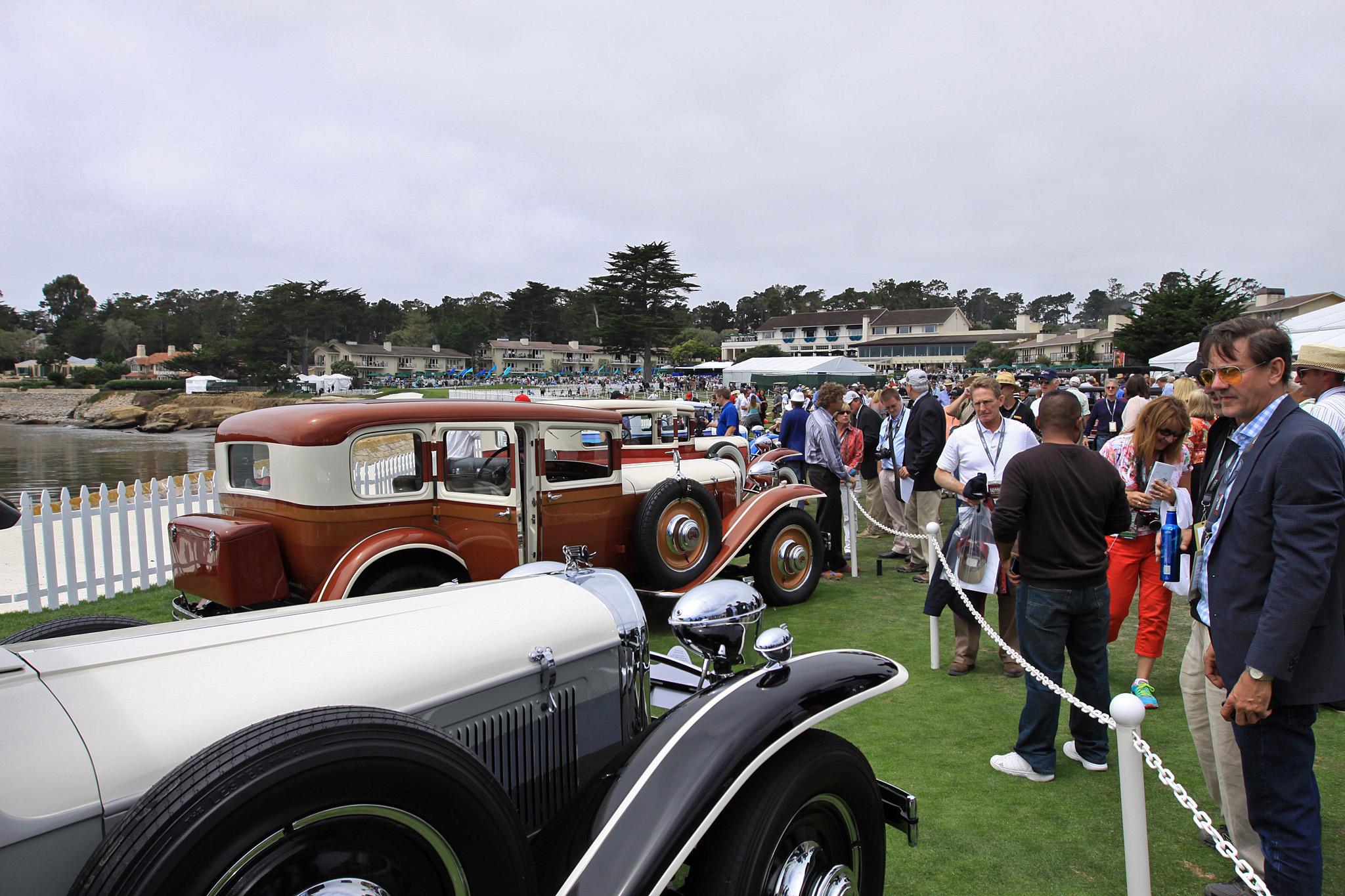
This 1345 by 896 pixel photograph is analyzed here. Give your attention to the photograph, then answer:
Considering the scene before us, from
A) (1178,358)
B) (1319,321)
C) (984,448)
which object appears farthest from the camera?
(1178,358)

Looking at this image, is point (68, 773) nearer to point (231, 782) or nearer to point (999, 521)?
point (231, 782)

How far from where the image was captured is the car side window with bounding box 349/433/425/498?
5.09 metres

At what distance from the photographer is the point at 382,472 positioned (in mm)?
5328

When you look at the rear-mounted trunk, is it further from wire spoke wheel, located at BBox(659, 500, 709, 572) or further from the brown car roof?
wire spoke wheel, located at BBox(659, 500, 709, 572)

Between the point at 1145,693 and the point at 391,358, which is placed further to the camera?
the point at 391,358

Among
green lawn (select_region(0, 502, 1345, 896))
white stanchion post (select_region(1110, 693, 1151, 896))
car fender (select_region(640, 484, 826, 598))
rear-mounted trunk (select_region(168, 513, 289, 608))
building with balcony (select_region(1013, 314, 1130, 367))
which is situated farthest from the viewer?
building with balcony (select_region(1013, 314, 1130, 367))

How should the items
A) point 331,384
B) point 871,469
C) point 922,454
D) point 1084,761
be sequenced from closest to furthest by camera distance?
point 1084,761, point 922,454, point 871,469, point 331,384

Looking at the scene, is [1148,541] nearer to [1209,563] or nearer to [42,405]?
[1209,563]

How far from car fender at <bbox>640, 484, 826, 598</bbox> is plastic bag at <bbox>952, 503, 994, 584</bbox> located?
7.13ft

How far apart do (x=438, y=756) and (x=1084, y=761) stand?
3579mm

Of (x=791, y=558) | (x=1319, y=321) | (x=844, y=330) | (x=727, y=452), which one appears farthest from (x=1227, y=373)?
(x=844, y=330)

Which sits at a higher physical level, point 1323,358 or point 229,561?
point 1323,358

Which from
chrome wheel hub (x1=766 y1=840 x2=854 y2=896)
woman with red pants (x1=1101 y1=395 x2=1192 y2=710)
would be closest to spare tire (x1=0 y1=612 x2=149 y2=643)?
chrome wheel hub (x1=766 y1=840 x2=854 y2=896)

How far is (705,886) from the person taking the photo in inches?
77.5
